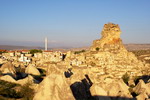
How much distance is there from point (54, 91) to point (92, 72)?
2311cm

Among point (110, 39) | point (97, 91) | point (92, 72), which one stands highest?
point (110, 39)

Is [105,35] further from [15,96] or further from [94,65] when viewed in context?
[15,96]

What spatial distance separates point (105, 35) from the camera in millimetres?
45844

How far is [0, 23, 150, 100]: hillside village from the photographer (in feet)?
48.6

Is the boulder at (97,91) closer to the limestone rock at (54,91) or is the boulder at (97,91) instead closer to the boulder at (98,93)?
the boulder at (98,93)

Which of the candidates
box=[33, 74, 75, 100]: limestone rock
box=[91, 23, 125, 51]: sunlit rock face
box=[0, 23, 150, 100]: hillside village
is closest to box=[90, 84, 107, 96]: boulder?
box=[0, 23, 150, 100]: hillside village

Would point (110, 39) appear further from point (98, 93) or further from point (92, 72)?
point (98, 93)

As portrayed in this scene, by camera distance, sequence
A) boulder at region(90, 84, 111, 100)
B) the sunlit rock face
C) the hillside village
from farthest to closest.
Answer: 1. the sunlit rock face
2. boulder at region(90, 84, 111, 100)
3. the hillside village

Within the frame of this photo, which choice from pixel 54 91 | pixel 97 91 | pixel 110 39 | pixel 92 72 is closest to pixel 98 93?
pixel 97 91

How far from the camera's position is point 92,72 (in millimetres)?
34031

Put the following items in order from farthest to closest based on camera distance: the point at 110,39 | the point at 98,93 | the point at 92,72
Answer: the point at 110,39 < the point at 92,72 < the point at 98,93

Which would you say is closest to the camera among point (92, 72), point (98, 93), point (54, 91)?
point (54, 91)

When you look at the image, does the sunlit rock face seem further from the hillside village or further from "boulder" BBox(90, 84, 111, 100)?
"boulder" BBox(90, 84, 111, 100)

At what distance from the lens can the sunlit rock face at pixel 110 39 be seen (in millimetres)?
44250
